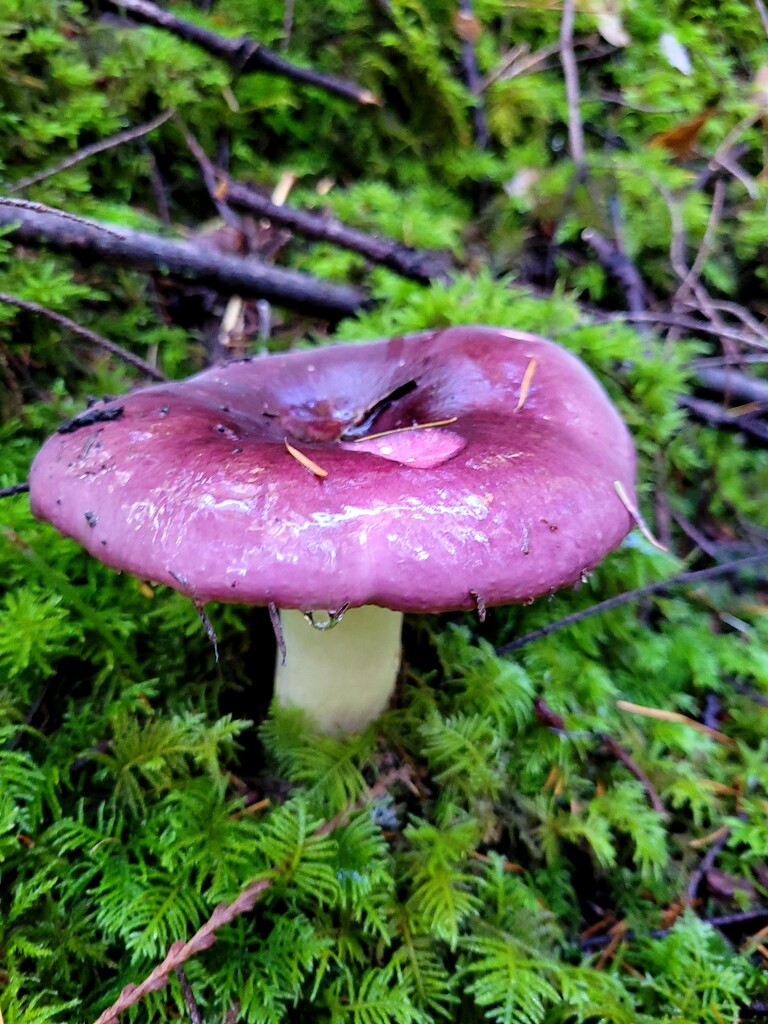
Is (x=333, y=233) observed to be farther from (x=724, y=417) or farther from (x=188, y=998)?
(x=188, y=998)

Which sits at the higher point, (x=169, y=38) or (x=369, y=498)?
(x=169, y=38)

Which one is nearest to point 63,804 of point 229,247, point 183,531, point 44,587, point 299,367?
point 44,587

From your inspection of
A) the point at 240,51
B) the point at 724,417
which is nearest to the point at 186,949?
the point at 724,417

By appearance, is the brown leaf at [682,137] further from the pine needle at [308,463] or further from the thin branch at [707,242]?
the pine needle at [308,463]

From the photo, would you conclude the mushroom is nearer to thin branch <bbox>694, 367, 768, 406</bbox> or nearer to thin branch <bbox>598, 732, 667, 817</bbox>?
thin branch <bbox>598, 732, 667, 817</bbox>

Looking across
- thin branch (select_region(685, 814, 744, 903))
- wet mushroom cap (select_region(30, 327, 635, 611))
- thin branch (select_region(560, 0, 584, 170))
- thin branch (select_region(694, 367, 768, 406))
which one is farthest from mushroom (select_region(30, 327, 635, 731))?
thin branch (select_region(560, 0, 584, 170))

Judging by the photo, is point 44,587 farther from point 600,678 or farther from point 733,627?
point 733,627
